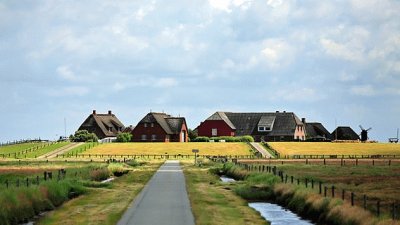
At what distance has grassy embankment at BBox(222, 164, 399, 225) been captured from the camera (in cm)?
3031

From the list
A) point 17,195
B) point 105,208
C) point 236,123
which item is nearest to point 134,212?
point 105,208

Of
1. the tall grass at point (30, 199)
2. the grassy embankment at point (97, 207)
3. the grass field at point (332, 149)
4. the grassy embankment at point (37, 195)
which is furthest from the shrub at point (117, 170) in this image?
the grass field at point (332, 149)

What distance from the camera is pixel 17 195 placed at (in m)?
36.9

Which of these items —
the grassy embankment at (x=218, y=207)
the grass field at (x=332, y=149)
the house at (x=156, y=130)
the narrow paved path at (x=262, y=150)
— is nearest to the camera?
the grassy embankment at (x=218, y=207)

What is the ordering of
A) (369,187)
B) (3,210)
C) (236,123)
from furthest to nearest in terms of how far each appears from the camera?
(236,123), (369,187), (3,210)

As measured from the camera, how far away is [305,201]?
3881cm

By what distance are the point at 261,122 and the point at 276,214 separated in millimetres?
132994

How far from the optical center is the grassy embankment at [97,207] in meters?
35.1

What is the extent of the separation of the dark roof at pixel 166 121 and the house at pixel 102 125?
16702mm

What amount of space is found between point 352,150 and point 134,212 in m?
99.7

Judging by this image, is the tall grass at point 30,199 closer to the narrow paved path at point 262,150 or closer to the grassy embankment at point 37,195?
the grassy embankment at point 37,195

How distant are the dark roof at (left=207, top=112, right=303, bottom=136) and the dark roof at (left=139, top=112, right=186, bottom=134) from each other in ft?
24.2

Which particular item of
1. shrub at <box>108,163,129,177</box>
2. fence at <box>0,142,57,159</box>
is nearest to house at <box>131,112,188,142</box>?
fence at <box>0,142,57,159</box>

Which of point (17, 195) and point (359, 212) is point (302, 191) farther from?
point (17, 195)
